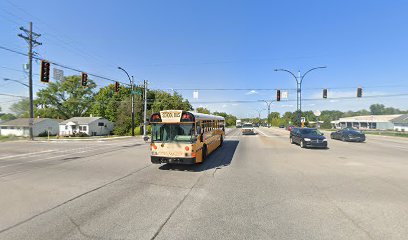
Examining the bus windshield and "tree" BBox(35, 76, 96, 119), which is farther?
"tree" BBox(35, 76, 96, 119)

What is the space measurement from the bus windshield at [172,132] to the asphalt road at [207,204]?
4.57ft

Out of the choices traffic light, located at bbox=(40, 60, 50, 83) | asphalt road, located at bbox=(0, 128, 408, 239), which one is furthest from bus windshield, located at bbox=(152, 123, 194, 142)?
traffic light, located at bbox=(40, 60, 50, 83)

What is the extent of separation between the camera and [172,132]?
9.73 m

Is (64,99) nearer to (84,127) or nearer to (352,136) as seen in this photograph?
(84,127)

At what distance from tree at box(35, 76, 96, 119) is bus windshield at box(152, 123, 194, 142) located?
209 feet

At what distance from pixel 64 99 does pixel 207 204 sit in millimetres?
74887

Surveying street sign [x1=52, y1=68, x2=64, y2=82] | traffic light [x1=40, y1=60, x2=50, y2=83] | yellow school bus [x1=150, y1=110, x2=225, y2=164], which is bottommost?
yellow school bus [x1=150, y1=110, x2=225, y2=164]

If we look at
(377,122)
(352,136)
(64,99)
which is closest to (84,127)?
(64,99)

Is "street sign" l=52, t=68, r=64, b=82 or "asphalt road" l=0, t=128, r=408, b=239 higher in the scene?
"street sign" l=52, t=68, r=64, b=82

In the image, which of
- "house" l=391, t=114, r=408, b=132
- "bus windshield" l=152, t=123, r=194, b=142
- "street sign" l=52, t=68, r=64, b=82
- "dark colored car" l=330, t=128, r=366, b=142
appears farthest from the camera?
"house" l=391, t=114, r=408, b=132

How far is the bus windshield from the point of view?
955 centimetres

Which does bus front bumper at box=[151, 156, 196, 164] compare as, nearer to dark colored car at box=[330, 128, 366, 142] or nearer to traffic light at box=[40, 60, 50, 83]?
traffic light at box=[40, 60, 50, 83]

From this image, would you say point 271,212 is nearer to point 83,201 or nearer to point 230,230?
point 230,230

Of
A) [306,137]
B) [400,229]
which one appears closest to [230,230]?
[400,229]
